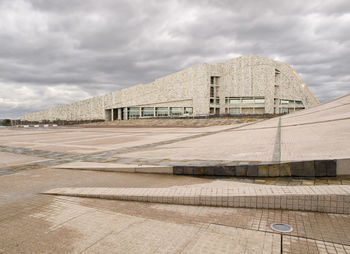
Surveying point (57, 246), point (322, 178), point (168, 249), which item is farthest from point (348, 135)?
point (57, 246)

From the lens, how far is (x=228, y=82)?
218 ft

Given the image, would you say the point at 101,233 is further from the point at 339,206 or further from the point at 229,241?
the point at 339,206

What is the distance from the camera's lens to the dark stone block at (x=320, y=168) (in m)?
5.31

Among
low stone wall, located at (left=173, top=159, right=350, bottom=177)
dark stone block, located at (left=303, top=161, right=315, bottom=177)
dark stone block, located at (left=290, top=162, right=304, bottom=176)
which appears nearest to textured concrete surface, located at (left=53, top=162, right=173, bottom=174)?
low stone wall, located at (left=173, top=159, right=350, bottom=177)

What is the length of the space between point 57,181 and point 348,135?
1023cm

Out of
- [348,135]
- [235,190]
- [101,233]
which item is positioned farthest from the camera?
[348,135]

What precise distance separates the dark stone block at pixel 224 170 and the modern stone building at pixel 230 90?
187 ft

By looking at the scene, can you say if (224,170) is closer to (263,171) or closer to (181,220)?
(263,171)

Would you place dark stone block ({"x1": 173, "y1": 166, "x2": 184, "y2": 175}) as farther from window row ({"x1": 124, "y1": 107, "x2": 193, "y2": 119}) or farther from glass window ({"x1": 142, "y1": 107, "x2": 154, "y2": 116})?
glass window ({"x1": 142, "y1": 107, "x2": 154, "y2": 116})

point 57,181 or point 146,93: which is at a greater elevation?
point 146,93

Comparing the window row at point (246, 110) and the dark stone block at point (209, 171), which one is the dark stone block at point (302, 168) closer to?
the dark stone block at point (209, 171)

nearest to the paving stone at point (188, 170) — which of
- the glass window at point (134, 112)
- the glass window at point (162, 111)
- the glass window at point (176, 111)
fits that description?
the glass window at point (176, 111)

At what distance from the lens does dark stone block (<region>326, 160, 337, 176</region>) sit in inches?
206

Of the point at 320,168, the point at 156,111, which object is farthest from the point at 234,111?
the point at 320,168
